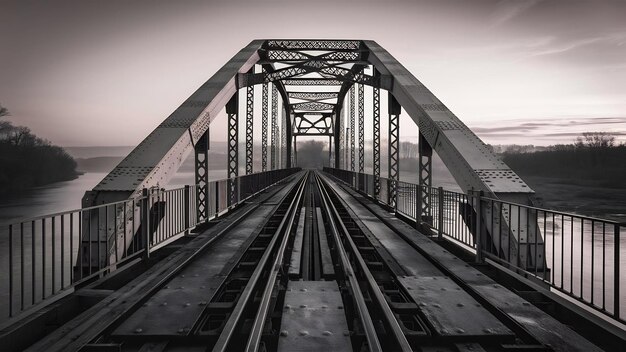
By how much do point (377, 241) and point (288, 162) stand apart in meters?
62.9

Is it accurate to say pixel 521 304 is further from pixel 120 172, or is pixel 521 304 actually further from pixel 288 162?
pixel 288 162

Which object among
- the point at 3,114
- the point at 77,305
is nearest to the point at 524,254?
the point at 77,305

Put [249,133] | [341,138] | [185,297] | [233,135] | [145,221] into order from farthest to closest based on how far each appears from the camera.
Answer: [341,138] → [249,133] → [233,135] → [145,221] → [185,297]

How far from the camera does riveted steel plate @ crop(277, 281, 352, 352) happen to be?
3.57m

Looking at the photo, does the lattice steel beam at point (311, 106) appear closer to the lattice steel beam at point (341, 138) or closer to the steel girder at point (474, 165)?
the lattice steel beam at point (341, 138)

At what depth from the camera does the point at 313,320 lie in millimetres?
4141

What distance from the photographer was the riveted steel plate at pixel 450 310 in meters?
3.90

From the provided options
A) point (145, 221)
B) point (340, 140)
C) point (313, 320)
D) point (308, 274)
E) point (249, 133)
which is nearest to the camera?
point (313, 320)

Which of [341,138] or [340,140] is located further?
[341,138]

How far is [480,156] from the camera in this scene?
346 inches

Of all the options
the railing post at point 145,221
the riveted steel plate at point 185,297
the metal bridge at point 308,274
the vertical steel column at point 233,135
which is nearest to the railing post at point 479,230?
the metal bridge at point 308,274

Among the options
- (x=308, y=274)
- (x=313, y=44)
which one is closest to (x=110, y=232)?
(x=308, y=274)

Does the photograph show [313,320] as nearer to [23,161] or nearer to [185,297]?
[185,297]

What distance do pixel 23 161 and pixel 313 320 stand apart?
81001 millimetres
